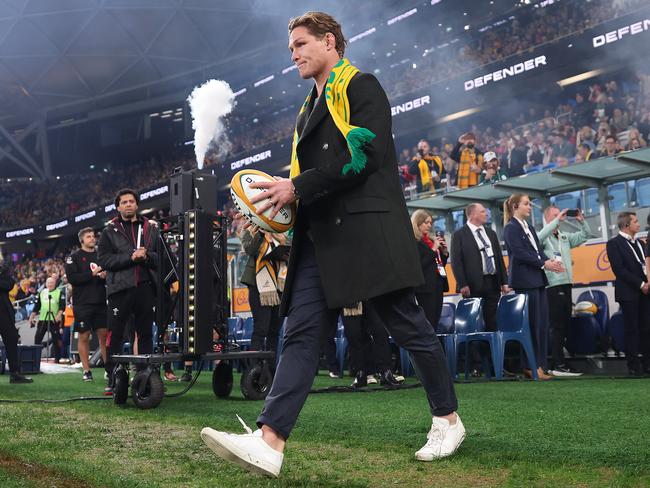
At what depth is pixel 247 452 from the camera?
2303 mm

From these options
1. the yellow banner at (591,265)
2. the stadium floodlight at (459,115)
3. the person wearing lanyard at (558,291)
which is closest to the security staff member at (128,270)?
the person wearing lanyard at (558,291)

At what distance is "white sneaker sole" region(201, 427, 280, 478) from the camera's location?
7.52ft

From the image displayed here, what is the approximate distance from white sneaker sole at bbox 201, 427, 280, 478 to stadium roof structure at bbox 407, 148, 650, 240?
824cm

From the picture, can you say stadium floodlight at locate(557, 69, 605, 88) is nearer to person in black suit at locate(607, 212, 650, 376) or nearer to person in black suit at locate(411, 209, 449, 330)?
person in black suit at locate(607, 212, 650, 376)

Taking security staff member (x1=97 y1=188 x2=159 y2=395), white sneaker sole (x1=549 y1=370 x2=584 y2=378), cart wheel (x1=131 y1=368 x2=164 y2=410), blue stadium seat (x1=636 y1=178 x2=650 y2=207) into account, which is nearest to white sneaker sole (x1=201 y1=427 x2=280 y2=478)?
cart wheel (x1=131 y1=368 x2=164 y2=410)

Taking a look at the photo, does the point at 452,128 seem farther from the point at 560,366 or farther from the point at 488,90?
the point at 560,366

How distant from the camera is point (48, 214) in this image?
3931 centimetres

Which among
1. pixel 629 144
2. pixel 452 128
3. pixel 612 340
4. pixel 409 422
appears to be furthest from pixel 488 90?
pixel 409 422

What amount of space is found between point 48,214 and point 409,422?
3903 centimetres

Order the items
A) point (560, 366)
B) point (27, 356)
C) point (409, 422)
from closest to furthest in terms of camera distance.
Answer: point (409, 422), point (560, 366), point (27, 356)

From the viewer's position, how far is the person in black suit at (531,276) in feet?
22.7

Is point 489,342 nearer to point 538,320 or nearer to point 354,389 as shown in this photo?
point 538,320

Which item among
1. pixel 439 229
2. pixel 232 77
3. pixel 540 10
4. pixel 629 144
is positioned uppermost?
pixel 232 77

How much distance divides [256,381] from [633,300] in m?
4.03
